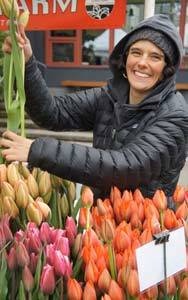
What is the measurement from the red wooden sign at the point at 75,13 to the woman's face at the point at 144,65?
4.44 feet

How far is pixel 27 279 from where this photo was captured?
73 cm

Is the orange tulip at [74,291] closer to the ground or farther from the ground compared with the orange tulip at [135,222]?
closer to the ground

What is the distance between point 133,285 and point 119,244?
11 cm

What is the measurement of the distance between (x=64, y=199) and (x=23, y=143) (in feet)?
0.53

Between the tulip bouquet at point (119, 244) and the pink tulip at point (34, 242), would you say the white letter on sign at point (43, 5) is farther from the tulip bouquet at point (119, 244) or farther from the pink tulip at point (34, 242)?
the pink tulip at point (34, 242)

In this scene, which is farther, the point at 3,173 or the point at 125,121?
the point at 125,121

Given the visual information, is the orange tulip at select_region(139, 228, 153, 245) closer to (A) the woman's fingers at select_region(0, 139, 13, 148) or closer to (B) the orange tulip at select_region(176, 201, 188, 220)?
(B) the orange tulip at select_region(176, 201, 188, 220)

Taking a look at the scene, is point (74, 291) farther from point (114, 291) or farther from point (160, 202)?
point (160, 202)

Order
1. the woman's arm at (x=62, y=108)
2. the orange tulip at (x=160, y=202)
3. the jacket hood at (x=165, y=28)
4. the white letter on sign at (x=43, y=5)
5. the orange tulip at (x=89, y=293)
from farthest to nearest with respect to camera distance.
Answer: the white letter on sign at (x=43, y=5)
the woman's arm at (x=62, y=108)
the jacket hood at (x=165, y=28)
the orange tulip at (x=160, y=202)
the orange tulip at (x=89, y=293)

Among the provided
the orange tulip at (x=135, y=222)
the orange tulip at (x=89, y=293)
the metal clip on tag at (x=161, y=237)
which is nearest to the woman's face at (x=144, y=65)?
the orange tulip at (x=135, y=222)

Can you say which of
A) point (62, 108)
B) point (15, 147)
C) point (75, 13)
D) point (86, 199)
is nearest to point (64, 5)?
point (75, 13)

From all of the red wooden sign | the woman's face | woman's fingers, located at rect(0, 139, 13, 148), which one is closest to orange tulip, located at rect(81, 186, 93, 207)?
woman's fingers, located at rect(0, 139, 13, 148)

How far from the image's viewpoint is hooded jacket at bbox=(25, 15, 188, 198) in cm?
103

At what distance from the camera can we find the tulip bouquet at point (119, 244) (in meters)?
0.73
